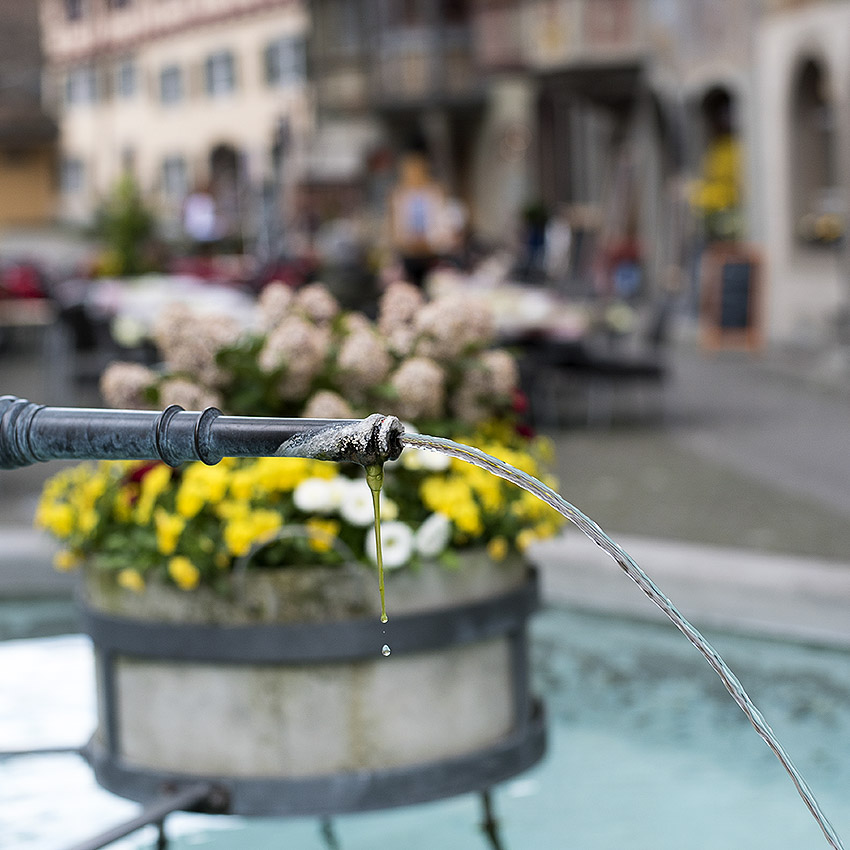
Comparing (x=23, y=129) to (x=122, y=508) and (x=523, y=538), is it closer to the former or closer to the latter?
(x=122, y=508)

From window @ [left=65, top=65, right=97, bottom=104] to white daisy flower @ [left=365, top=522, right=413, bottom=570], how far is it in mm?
54175

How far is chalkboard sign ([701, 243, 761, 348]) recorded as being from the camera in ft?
52.6

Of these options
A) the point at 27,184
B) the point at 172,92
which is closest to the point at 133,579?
the point at 172,92

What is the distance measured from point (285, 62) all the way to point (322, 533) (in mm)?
43590

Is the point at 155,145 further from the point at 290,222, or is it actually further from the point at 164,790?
the point at 164,790

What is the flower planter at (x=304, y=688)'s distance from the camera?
304cm

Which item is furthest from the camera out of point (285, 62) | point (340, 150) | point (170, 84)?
point (170, 84)

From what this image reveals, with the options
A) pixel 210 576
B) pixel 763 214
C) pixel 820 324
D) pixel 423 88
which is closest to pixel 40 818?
pixel 210 576

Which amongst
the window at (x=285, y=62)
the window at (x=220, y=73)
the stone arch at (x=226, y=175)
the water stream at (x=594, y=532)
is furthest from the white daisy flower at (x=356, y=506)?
the window at (x=220, y=73)

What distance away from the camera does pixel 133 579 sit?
3.14 m

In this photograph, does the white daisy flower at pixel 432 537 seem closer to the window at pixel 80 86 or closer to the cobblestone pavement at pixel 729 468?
the cobblestone pavement at pixel 729 468

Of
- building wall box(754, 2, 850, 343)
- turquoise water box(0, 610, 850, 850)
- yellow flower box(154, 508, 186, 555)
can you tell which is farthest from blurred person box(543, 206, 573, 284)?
yellow flower box(154, 508, 186, 555)

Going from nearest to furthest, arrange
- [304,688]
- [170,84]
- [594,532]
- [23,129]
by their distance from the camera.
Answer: [594,532] < [304,688] < [170,84] < [23,129]

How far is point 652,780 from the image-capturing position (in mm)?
3762
